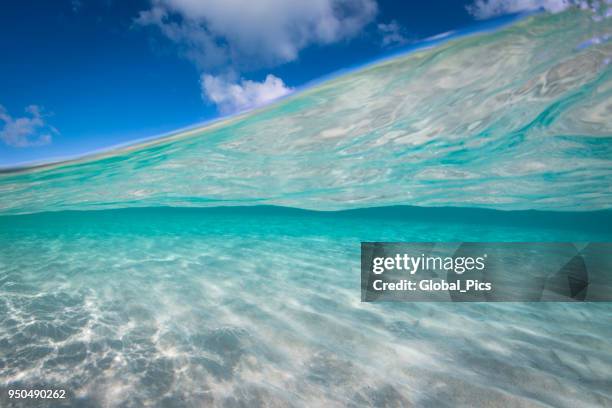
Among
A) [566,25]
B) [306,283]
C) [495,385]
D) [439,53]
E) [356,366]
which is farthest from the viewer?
[306,283]

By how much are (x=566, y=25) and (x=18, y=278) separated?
16568 millimetres

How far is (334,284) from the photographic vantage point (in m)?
8.46

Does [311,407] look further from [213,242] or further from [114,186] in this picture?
[114,186]

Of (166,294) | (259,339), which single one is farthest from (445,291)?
(166,294)

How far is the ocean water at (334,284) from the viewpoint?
12.2 ft

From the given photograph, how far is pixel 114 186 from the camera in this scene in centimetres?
1852

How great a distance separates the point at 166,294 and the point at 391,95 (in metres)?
→ 9.03

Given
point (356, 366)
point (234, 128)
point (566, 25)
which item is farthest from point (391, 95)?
point (356, 366)

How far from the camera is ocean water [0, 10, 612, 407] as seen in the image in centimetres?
373

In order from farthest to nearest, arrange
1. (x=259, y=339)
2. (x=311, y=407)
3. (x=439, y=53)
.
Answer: (x=439, y=53)
(x=259, y=339)
(x=311, y=407)

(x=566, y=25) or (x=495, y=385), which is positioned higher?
(x=566, y=25)

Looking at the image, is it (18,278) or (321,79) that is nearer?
(321,79)

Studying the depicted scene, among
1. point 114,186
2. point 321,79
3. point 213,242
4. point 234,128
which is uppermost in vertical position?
point 321,79

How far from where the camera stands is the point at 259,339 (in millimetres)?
4902
